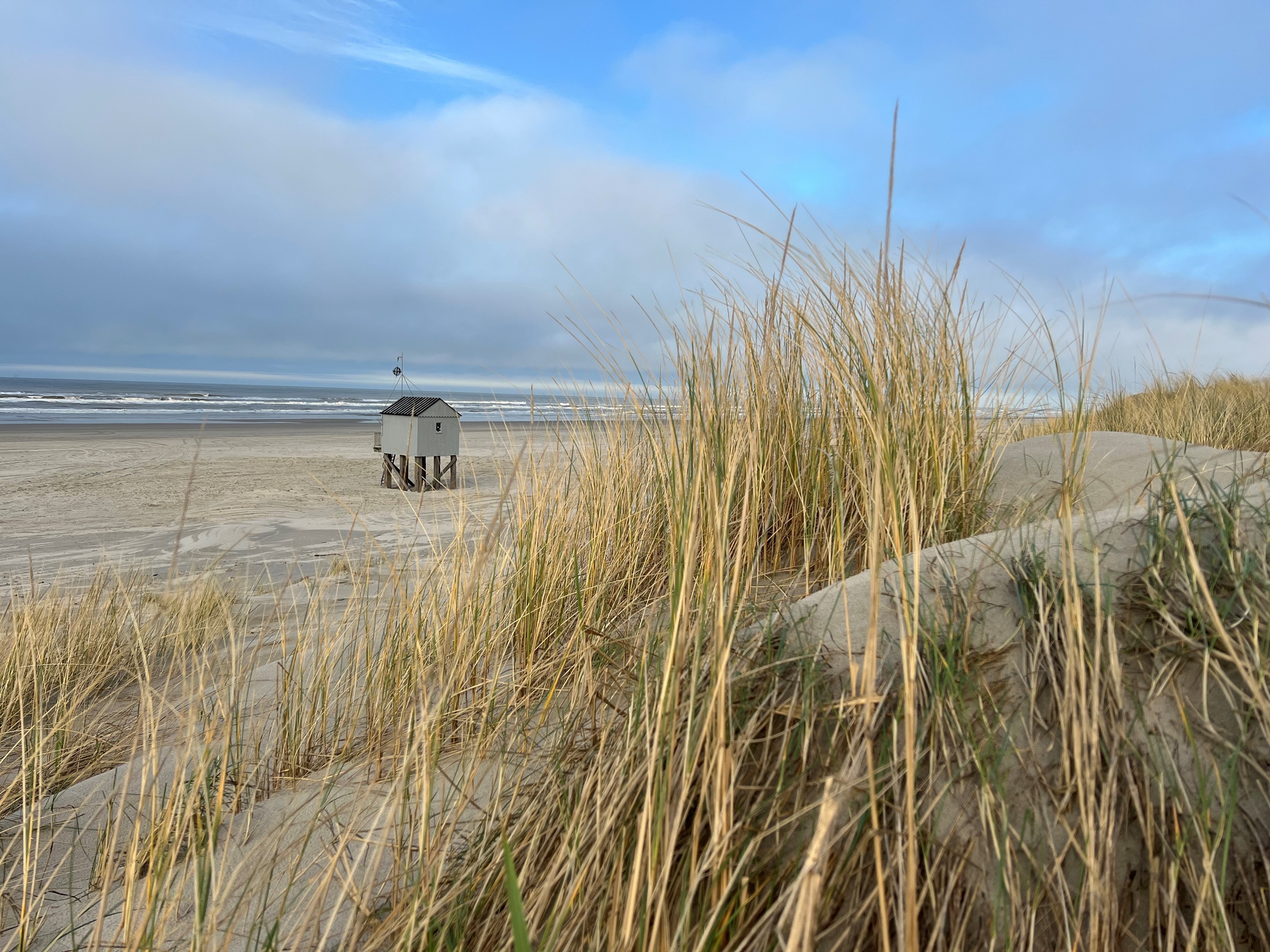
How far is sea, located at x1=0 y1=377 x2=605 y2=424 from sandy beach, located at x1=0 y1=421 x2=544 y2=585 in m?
2.26

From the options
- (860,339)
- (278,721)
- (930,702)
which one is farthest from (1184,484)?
(278,721)

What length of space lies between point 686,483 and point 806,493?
818 mm

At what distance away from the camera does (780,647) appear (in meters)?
1.29

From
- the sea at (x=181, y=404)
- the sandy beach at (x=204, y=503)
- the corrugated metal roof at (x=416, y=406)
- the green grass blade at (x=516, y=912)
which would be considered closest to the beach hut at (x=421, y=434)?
the corrugated metal roof at (x=416, y=406)

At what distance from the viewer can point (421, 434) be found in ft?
30.7

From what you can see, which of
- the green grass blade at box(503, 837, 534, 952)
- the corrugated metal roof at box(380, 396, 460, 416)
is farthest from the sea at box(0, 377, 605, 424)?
the green grass blade at box(503, 837, 534, 952)

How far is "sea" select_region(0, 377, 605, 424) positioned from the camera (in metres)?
24.7

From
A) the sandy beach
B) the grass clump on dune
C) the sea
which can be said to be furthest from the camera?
the sea

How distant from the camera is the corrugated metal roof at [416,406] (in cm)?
932

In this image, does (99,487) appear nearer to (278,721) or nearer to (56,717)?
(56,717)

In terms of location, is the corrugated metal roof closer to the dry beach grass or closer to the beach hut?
the beach hut

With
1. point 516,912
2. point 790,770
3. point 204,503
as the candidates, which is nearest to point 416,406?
point 204,503

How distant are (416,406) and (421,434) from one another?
419 millimetres

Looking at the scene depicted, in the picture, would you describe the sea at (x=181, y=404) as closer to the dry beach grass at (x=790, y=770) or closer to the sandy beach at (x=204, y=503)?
the sandy beach at (x=204, y=503)
